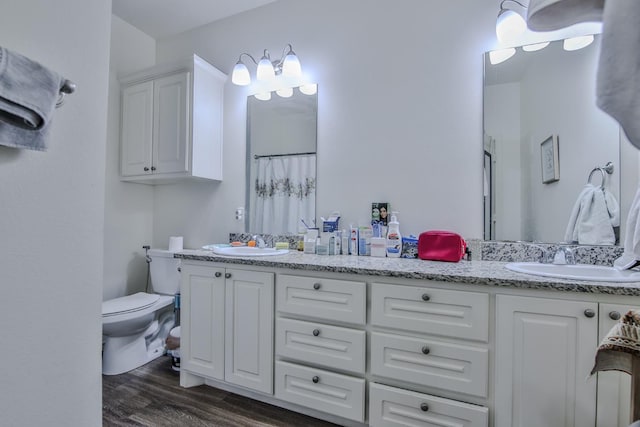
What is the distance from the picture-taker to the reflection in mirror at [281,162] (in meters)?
2.25

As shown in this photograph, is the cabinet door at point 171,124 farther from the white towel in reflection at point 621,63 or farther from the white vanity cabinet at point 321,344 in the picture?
the white towel in reflection at point 621,63

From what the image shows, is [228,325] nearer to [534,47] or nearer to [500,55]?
[500,55]

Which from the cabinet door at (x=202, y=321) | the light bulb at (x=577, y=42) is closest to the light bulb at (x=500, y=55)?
the light bulb at (x=577, y=42)

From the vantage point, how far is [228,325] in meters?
1.79

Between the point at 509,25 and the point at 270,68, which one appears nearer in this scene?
the point at 509,25

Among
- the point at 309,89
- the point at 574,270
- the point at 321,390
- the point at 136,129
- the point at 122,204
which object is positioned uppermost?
the point at 309,89

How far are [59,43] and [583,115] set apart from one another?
2.18 m

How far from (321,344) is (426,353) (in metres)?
0.50

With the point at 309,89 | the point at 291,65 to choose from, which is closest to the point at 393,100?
the point at 309,89

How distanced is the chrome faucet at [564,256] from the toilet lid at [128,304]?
8.15 feet

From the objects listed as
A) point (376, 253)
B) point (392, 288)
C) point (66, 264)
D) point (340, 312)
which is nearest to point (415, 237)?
point (376, 253)

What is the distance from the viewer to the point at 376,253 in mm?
1914

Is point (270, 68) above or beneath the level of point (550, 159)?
above

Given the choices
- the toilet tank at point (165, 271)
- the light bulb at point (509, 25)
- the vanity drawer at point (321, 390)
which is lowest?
the vanity drawer at point (321, 390)
